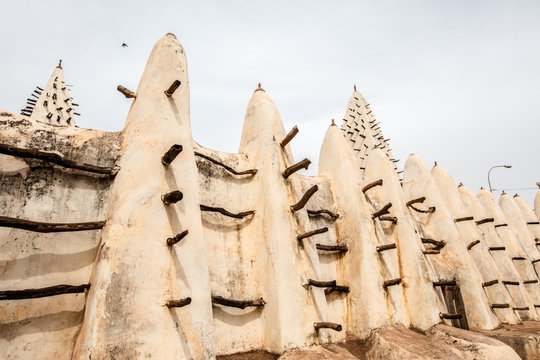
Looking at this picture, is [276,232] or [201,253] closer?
[201,253]

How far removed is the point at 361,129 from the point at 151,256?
1439cm

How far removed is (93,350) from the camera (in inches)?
153

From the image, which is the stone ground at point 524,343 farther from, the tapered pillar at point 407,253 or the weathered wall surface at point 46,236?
the weathered wall surface at point 46,236

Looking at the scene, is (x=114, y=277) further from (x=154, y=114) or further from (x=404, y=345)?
(x=404, y=345)

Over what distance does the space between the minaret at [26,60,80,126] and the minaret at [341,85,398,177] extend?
580 inches

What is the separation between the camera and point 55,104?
60.7 feet

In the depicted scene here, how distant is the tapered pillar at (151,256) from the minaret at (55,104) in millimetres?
14847

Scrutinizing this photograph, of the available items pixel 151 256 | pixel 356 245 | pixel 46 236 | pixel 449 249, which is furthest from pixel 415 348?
pixel 46 236

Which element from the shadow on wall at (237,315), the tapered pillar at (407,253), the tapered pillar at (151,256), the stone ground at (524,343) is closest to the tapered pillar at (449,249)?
the stone ground at (524,343)

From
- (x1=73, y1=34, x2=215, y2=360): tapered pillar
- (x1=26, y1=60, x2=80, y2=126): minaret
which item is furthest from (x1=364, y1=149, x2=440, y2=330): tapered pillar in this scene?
(x1=26, y1=60, x2=80, y2=126): minaret

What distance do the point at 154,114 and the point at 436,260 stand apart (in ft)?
31.8

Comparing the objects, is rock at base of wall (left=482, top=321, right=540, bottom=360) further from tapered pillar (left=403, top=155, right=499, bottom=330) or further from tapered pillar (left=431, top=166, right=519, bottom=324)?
tapered pillar (left=431, top=166, right=519, bottom=324)

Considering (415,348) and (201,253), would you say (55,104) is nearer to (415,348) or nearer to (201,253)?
(201,253)

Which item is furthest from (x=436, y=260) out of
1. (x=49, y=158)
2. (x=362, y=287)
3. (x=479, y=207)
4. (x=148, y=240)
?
(x=49, y=158)
